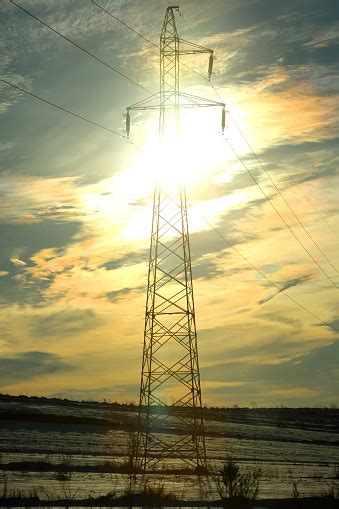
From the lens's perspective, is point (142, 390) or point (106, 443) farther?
point (106, 443)

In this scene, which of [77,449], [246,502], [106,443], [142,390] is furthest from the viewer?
[106,443]

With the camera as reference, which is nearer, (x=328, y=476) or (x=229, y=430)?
(x=328, y=476)

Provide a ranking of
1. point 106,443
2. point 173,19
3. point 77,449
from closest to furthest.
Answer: point 173,19
point 77,449
point 106,443

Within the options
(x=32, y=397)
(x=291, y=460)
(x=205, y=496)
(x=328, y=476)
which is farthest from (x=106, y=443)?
(x=32, y=397)

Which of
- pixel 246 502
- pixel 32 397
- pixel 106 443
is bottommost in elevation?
pixel 246 502

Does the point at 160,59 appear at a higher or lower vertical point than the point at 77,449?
higher

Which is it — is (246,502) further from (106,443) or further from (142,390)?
(106,443)

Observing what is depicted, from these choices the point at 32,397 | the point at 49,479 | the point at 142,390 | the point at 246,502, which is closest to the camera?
the point at 246,502

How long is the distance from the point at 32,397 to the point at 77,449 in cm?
7754

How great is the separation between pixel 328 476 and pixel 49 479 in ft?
56.5

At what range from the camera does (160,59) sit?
3962 cm

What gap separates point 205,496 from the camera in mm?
27656

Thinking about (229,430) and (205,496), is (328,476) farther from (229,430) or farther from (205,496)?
(229,430)

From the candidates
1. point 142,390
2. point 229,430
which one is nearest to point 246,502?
point 142,390
